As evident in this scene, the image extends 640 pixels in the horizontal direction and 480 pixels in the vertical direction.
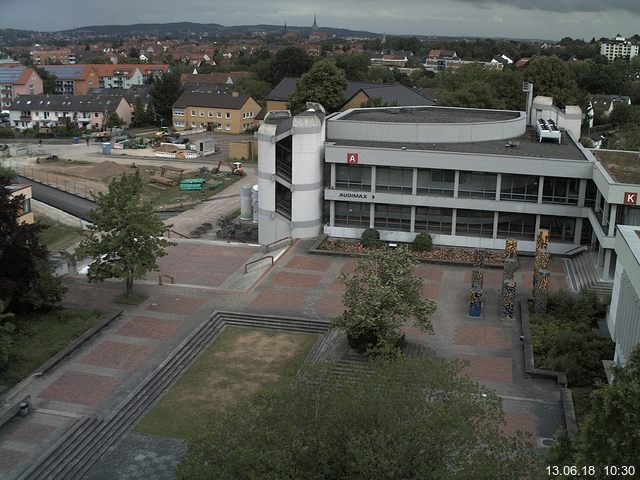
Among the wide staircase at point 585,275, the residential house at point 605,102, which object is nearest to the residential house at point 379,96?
the residential house at point 605,102

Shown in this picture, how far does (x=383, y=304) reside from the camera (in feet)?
91.9

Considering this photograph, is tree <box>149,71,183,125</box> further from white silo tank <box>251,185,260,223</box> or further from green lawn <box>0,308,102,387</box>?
green lawn <box>0,308,102,387</box>

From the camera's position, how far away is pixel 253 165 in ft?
244

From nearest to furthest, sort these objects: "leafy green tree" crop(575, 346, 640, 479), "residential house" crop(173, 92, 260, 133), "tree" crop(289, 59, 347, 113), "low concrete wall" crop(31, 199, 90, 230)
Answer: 1. "leafy green tree" crop(575, 346, 640, 479)
2. "low concrete wall" crop(31, 199, 90, 230)
3. "tree" crop(289, 59, 347, 113)
4. "residential house" crop(173, 92, 260, 133)

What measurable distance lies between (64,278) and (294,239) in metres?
13.6

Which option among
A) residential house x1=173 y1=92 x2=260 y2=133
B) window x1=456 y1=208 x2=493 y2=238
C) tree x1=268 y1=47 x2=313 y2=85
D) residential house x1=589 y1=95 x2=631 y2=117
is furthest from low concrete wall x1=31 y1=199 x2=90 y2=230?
residential house x1=589 y1=95 x2=631 y2=117

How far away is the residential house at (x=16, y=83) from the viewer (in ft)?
420

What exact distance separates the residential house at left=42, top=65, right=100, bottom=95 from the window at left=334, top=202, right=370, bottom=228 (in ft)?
372

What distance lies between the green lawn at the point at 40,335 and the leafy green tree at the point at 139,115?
76.5 metres

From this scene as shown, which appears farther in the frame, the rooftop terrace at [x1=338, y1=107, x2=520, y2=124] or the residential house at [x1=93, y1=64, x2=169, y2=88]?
the residential house at [x1=93, y1=64, x2=169, y2=88]

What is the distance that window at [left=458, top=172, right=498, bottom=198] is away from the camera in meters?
42.0

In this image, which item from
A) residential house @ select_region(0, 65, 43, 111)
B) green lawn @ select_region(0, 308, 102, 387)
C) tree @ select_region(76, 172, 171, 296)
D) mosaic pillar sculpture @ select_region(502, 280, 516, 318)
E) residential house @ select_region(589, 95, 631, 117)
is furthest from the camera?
residential house @ select_region(0, 65, 43, 111)

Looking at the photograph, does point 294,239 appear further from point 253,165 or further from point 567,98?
point 567,98

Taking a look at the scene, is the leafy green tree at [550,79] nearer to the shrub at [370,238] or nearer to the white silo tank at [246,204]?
the white silo tank at [246,204]
